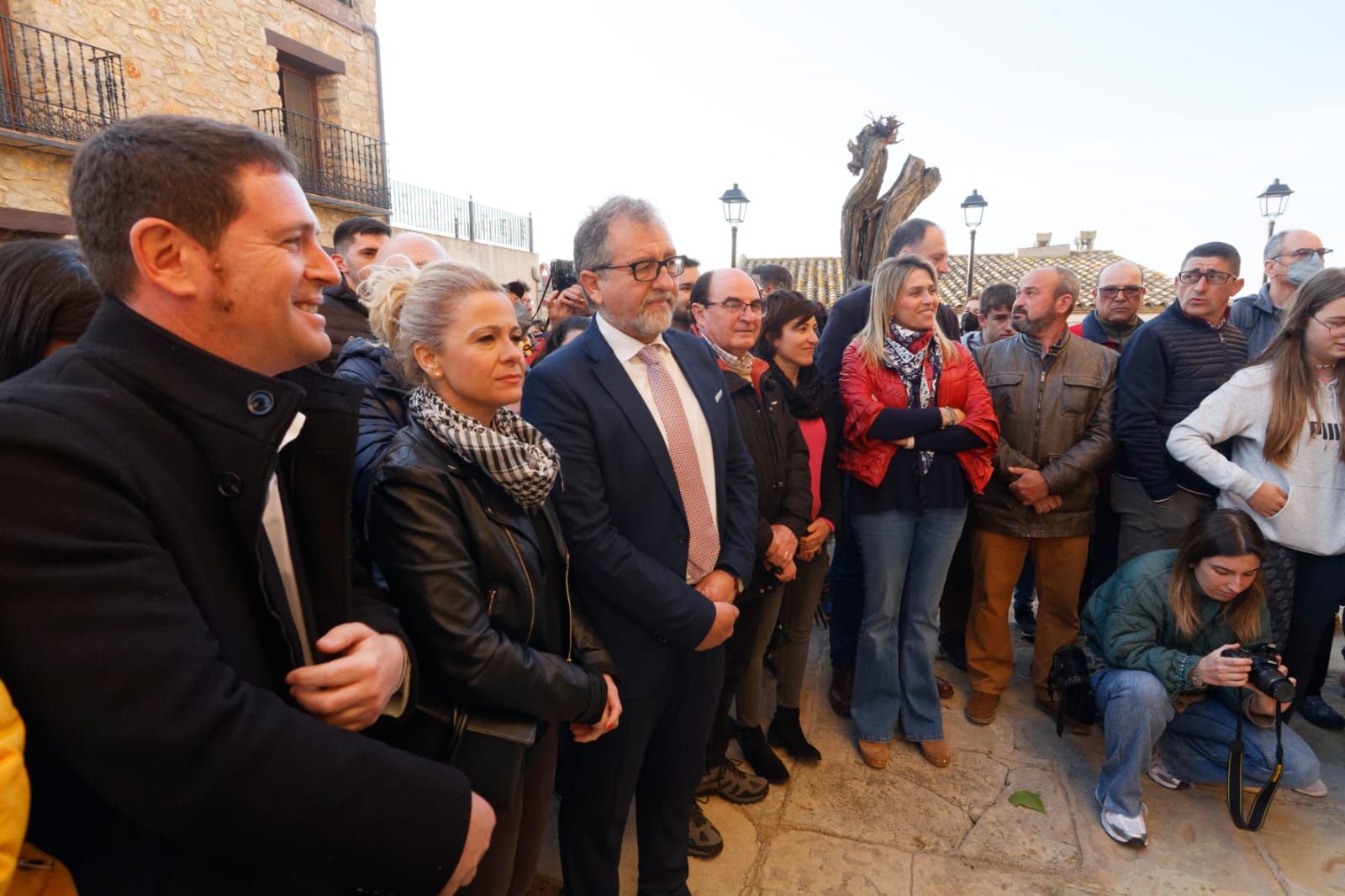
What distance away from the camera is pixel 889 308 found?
3100mm

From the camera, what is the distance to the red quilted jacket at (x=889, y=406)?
3021 millimetres

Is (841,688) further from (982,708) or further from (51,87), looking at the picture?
(51,87)

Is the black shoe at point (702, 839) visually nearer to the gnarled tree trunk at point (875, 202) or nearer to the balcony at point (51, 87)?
the gnarled tree trunk at point (875, 202)

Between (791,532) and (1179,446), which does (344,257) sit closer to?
(791,532)

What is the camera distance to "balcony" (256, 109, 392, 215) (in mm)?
10875

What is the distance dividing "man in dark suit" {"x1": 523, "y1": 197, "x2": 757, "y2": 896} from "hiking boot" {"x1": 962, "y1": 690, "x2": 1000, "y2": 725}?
1.84 meters

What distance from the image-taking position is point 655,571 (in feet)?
6.58

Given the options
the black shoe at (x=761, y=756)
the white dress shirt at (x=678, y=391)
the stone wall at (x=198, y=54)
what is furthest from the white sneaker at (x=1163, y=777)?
the stone wall at (x=198, y=54)

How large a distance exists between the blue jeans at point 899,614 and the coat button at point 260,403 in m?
2.56

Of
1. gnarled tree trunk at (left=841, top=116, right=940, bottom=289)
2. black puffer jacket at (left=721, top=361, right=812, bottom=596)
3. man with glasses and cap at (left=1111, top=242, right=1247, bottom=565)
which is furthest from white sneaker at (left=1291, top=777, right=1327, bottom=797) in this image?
gnarled tree trunk at (left=841, top=116, right=940, bottom=289)

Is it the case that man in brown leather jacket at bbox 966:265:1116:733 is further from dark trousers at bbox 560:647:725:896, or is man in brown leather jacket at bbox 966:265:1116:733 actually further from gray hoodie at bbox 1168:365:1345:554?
dark trousers at bbox 560:647:725:896

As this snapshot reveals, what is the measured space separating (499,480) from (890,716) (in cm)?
236

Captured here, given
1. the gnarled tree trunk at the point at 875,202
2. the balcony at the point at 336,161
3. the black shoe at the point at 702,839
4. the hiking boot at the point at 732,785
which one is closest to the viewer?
the black shoe at the point at 702,839

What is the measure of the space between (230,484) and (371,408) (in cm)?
97
